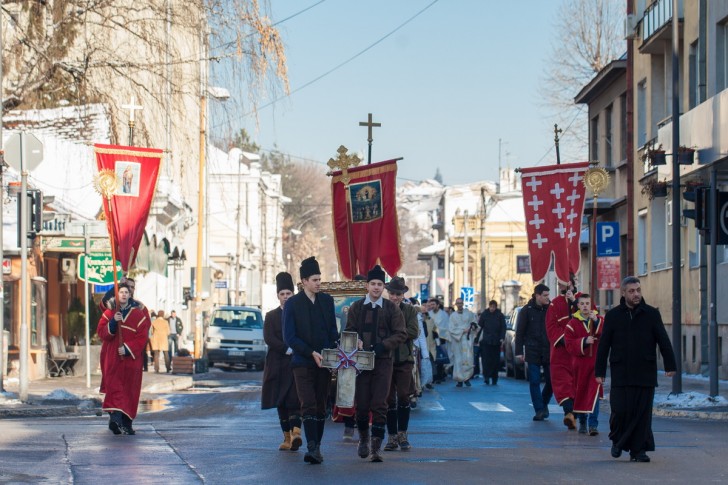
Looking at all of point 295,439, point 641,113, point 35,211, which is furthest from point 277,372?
point 641,113

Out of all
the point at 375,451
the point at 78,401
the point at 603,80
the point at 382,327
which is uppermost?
the point at 603,80

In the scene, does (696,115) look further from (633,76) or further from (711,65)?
(633,76)

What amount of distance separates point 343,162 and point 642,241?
13.3 metres

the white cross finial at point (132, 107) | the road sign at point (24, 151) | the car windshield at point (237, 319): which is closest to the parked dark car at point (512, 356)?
the car windshield at point (237, 319)

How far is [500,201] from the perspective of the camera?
92000mm

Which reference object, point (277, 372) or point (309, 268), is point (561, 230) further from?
point (309, 268)

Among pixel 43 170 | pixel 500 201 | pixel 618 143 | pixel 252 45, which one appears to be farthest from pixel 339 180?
pixel 500 201

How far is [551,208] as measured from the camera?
22094mm

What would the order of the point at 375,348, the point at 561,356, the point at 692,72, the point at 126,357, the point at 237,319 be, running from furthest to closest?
the point at 237,319
the point at 692,72
the point at 561,356
the point at 126,357
the point at 375,348

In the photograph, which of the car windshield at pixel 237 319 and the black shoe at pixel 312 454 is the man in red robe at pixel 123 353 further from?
the car windshield at pixel 237 319

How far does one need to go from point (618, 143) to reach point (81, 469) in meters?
29.2

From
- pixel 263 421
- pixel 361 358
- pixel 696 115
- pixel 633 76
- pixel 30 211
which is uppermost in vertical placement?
pixel 633 76

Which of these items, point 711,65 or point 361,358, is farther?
point 711,65

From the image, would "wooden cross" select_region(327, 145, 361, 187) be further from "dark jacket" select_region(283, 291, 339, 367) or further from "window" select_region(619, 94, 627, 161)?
"window" select_region(619, 94, 627, 161)
